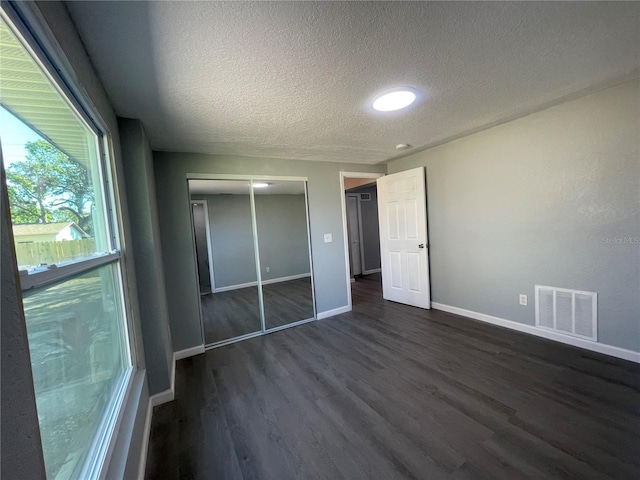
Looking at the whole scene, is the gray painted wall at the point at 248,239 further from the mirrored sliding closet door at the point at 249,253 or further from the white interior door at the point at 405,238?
the white interior door at the point at 405,238

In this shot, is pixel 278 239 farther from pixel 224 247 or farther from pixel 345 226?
pixel 345 226

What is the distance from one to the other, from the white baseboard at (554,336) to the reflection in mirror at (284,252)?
6.94ft

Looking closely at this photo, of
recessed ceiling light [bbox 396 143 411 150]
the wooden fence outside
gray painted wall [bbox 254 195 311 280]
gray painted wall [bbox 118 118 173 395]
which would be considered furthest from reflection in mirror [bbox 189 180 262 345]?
the wooden fence outside

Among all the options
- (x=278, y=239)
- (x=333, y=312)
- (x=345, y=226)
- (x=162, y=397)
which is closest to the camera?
(x=162, y=397)

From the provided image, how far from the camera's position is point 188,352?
2.88 m

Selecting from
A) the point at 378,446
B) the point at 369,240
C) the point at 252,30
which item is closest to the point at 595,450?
the point at 378,446

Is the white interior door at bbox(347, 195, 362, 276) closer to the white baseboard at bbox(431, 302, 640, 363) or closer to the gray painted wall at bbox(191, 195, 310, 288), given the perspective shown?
the gray painted wall at bbox(191, 195, 310, 288)

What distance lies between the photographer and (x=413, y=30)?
1312mm

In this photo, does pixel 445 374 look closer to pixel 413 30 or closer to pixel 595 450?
pixel 595 450

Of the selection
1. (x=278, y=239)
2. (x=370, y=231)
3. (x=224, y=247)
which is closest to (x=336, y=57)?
(x=278, y=239)

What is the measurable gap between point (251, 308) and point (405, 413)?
304 cm

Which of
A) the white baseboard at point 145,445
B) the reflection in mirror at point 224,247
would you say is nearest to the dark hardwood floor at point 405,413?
the white baseboard at point 145,445

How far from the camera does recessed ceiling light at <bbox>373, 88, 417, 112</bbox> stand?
1.90 metres

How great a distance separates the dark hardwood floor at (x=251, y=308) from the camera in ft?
11.6
